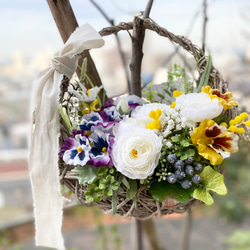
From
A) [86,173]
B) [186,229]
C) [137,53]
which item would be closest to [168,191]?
[86,173]

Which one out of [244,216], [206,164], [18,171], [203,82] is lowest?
[244,216]

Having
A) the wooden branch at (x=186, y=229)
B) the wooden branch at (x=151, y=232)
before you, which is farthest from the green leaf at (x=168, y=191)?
the wooden branch at (x=186, y=229)

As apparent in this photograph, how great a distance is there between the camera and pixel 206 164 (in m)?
0.56

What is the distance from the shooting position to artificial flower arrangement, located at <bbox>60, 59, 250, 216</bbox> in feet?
1.72

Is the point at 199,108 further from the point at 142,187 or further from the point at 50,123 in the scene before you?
the point at 50,123

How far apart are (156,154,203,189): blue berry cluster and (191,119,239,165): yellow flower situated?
0.03 m

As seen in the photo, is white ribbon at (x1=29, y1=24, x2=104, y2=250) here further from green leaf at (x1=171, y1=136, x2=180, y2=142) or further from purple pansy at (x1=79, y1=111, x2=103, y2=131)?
green leaf at (x1=171, y1=136, x2=180, y2=142)

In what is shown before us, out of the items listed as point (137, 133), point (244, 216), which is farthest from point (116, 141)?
point (244, 216)

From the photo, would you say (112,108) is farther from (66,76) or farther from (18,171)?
(18,171)

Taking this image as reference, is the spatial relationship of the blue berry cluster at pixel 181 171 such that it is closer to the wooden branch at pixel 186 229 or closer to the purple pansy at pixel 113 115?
the purple pansy at pixel 113 115

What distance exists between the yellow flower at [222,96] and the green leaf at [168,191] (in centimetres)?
16

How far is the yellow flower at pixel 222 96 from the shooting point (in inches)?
22.2

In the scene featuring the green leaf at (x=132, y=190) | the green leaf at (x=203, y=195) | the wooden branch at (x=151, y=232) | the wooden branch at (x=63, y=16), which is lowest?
the wooden branch at (x=151, y=232)

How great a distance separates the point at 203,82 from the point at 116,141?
222mm
